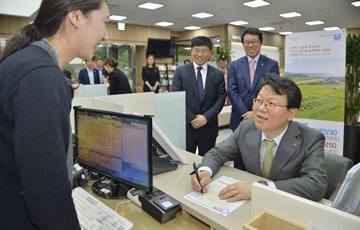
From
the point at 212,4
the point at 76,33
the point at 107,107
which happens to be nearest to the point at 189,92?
the point at 107,107

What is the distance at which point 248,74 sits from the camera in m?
3.03

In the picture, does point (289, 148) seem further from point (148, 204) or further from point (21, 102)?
point (21, 102)

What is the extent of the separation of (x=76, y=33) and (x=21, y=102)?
0.33m

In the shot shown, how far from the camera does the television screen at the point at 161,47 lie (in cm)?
994

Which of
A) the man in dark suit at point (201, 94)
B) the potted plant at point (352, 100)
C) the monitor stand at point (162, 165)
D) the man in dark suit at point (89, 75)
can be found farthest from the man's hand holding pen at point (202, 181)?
the man in dark suit at point (89, 75)

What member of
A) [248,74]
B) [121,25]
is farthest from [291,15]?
[248,74]

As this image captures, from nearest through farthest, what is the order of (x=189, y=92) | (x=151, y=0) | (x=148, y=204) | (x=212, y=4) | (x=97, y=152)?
(x=148, y=204) → (x=97, y=152) → (x=189, y=92) → (x=151, y=0) → (x=212, y=4)

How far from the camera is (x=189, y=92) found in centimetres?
307

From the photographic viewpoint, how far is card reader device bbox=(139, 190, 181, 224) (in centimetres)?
123

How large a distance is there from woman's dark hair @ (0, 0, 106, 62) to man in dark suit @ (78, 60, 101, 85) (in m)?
5.12

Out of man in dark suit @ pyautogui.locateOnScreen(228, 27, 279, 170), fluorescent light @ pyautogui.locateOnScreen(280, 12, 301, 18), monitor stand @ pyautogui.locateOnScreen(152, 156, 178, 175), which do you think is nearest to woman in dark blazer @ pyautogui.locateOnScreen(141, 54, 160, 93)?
man in dark suit @ pyautogui.locateOnScreen(228, 27, 279, 170)

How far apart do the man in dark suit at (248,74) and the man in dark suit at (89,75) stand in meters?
3.68

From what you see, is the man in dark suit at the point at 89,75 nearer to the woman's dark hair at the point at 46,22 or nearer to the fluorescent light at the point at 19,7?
the fluorescent light at the point at 19,7

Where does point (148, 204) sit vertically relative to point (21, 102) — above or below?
below
